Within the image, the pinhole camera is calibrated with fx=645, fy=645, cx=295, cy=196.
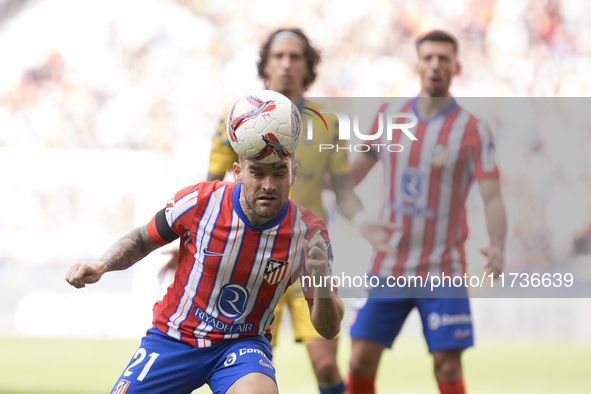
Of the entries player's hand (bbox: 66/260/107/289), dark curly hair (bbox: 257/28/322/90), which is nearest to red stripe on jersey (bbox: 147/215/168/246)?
player's hand (bbox: 66/260/107/289)

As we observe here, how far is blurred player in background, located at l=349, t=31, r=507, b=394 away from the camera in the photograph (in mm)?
3355

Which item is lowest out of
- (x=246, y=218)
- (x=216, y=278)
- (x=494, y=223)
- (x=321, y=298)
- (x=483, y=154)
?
(x=321, y=298)

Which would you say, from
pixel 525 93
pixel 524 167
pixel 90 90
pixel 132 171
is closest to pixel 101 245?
pixel 132 171

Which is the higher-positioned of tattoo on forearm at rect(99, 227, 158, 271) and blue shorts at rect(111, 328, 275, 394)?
tattoo on forearm at rect(99, 227, 158, 271)

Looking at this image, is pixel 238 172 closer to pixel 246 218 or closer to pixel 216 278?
pixel 246 218

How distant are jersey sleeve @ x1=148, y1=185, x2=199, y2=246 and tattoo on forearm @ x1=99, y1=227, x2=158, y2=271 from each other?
4 centimetres

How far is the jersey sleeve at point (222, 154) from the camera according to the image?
3609mm

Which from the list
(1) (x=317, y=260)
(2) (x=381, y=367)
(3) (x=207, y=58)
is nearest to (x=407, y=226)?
(1) (x=317, y=260)

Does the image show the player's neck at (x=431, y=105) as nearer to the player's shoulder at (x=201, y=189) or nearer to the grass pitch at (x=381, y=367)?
the player's shoulder at (x=201, y=189)

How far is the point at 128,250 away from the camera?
8.20 ft

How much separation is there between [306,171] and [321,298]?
4.86 feet

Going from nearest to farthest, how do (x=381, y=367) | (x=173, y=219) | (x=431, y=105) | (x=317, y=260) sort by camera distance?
1. (x=317, y=260)
2. (x=173, y=219)
3. (x=431, y=105)
4. (x=381, y=367)

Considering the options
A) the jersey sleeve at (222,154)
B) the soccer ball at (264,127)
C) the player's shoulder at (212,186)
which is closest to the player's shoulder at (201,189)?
the player's shoulder at (212,186)

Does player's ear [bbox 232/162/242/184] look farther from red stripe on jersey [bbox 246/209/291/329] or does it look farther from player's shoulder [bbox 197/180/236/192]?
red stripe on jersey [bbox 246/209/291/329]
